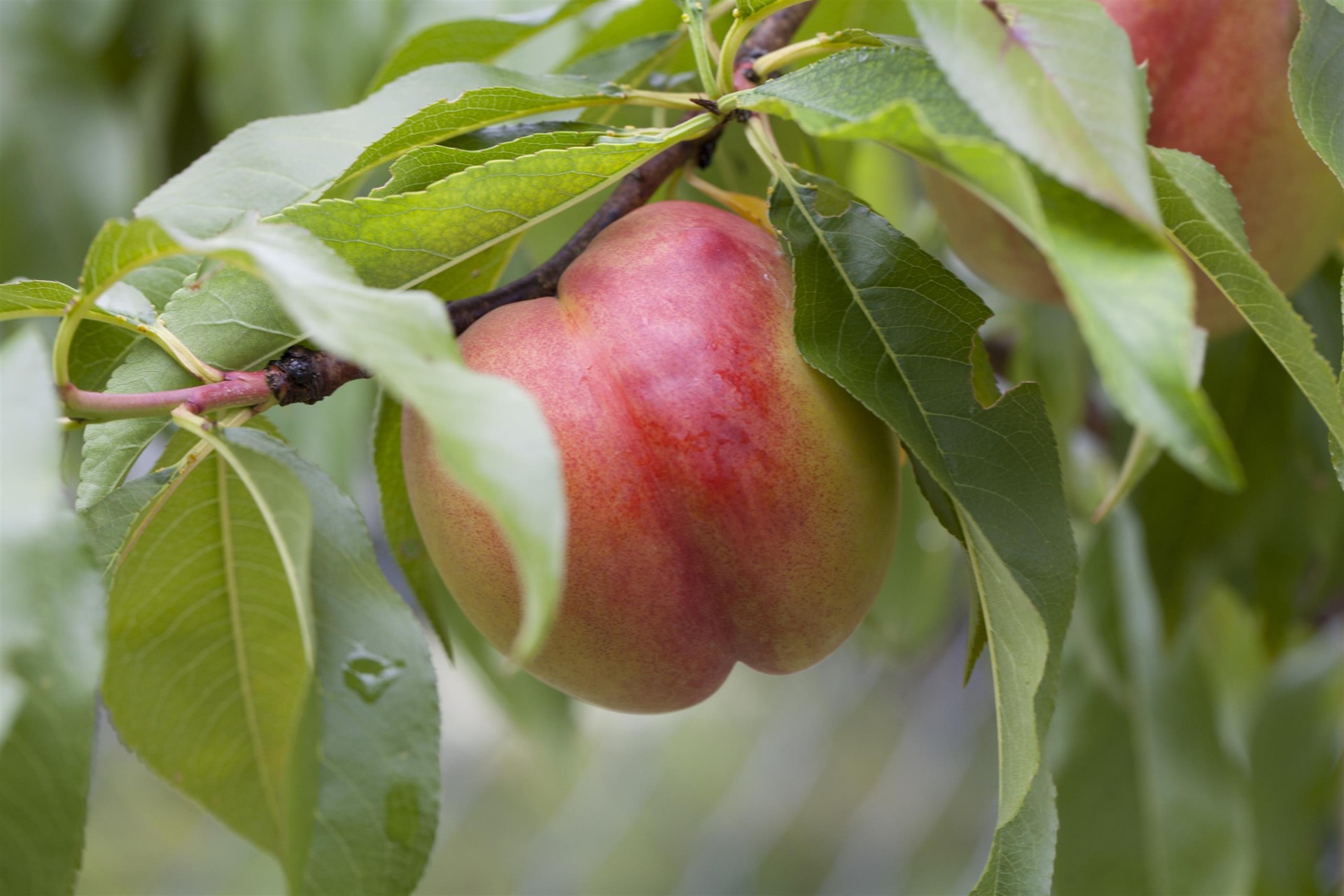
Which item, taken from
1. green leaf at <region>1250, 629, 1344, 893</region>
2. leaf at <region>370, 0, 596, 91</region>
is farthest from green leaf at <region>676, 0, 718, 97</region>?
green leaf at <region>1250, 629, 1344, 893</region>

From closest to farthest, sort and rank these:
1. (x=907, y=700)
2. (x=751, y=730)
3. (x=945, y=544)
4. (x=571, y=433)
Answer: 1. (x=571, y=433)
2. (x=945, y=544)
3. (x=907, y=700)
4. (x=751, y=730)

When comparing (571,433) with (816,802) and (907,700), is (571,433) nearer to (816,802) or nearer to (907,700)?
(907,700)

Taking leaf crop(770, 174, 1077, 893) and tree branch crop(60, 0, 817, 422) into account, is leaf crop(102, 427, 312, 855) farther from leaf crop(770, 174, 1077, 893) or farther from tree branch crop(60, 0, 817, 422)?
leaf crop(770, 174, 1077, 893)

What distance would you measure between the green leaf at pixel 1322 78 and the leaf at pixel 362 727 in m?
0.29

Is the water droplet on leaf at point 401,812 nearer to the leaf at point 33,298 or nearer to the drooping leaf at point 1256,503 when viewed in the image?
the leaf at point 33,298

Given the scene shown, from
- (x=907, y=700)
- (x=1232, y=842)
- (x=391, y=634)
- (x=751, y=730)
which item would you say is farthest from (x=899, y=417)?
(x=751, y=730)

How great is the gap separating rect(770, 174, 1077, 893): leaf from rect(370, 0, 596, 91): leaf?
0.20 meters

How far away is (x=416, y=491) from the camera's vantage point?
340 millimetres

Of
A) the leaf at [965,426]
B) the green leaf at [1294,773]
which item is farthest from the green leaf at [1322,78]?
the green leaf at [1294,773]

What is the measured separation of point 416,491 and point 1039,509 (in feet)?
0.57

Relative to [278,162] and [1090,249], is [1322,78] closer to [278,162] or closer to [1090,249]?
[1090,249]

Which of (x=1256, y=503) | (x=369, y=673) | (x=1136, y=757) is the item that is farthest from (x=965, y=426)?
(x=1136, y=757)

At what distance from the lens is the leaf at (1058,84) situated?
23 cm

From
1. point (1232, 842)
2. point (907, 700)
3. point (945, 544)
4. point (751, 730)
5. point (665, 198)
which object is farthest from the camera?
point (751, 730)
